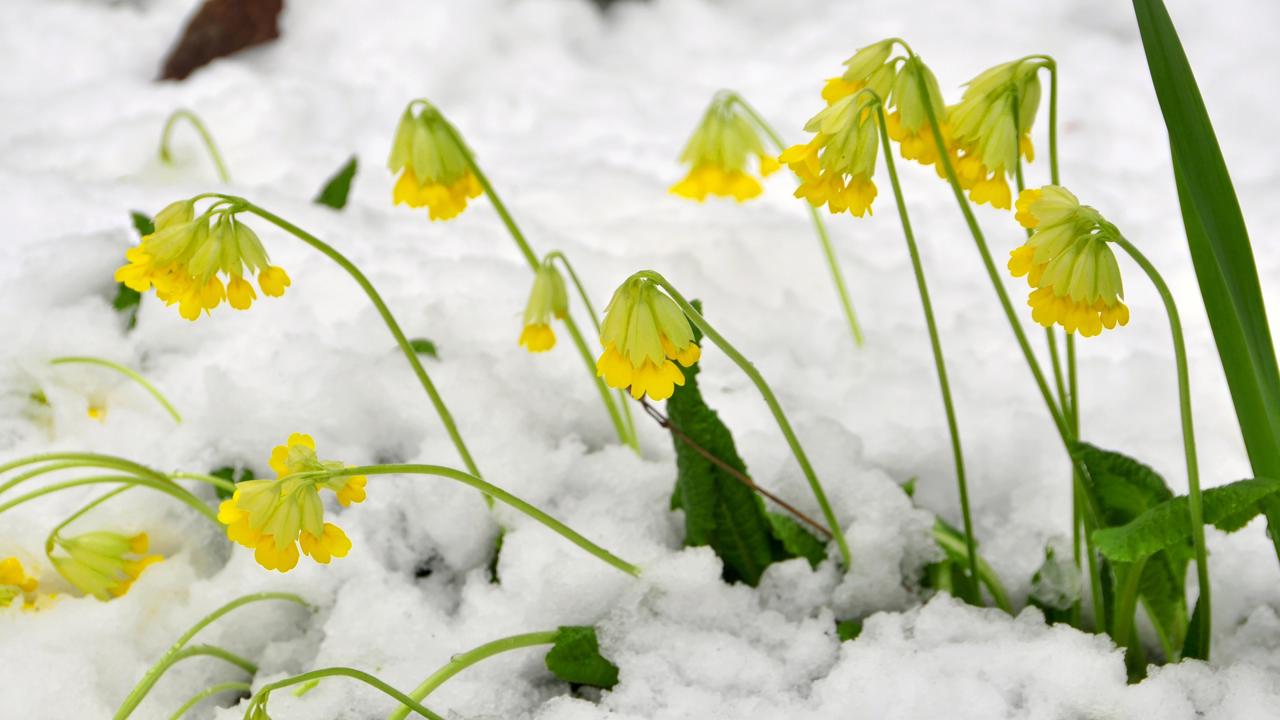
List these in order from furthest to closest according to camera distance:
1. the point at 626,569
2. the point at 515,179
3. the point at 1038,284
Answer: the point at 515,179, the point at 626,569, the point at 1038,284

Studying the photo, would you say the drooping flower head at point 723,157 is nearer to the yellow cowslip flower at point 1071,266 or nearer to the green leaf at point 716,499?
the green leaf at point 716,499

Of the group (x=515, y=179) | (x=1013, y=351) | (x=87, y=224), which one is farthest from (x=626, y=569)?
(x=515, y=179)

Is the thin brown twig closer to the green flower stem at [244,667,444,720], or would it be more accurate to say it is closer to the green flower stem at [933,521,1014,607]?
the green flower stem at [933,521,1014,607]

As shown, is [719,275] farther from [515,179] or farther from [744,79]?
[744,79]

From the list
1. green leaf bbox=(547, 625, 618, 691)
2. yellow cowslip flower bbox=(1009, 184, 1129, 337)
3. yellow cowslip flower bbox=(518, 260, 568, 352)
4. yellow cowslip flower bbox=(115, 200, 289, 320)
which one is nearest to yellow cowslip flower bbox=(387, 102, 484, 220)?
yellow cowslip flower bbox=(518, 260, 568, 352)

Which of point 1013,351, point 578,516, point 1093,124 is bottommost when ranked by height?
point 578,516

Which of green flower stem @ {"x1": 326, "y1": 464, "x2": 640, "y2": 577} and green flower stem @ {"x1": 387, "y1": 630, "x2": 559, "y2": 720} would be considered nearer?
green flower stem @ {"x1": 326, "y1": 464, "x2": 640, "y2": 577}
